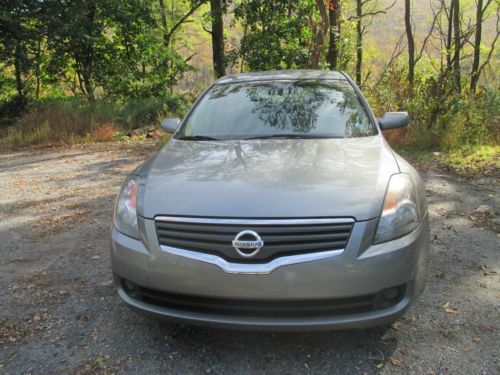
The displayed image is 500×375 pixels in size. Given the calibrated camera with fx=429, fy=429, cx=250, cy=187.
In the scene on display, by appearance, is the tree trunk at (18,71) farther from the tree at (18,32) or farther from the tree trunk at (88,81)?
the tree trunk at (88,81)

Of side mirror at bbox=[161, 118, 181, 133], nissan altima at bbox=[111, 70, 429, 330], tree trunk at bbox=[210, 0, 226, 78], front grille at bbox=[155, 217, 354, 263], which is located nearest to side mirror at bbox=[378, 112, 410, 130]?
nissan altima at bbox=[111, 70, 429, 330]

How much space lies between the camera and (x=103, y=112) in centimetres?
1225

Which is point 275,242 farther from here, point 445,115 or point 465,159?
point 445,115

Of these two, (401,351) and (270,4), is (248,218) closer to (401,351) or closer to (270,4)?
(401,351)

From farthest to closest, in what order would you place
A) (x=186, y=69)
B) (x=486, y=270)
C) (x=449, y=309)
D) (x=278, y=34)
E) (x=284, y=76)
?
(x=186, y=69) → (x=278, y=34) → (x=284, y=76) → (x=486, y=270) → (x=449, y=309)

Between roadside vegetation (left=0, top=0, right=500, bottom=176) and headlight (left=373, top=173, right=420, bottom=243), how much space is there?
445 cm

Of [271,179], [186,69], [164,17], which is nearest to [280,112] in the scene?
[271,179]

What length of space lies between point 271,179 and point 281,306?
70cm

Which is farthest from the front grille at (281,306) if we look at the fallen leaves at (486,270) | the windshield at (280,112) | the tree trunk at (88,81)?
the tree trunk at (88,81)

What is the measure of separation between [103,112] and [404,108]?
8.16m

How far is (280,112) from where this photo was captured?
352cm

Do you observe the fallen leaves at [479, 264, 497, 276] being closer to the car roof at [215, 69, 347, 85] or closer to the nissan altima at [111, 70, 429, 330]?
the nissan altima at [111, 70, 429, 330]

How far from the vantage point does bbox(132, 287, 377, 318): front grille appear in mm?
2080

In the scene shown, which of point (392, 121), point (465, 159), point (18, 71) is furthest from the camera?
point (18, 71)
